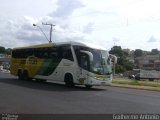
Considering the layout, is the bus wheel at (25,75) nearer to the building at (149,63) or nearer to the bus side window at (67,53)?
the bus side window at (67,53)

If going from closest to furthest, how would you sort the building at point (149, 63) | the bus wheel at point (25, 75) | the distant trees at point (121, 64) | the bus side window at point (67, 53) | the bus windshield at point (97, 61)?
the bus windshield at point (97, 61)
the bus side window at point (67, 53)
the bus wheel at point (25, 75)
the distant trees at point (121, 64)
the building at point (149, 63)

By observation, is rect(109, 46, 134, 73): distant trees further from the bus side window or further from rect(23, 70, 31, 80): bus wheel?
the bus side window

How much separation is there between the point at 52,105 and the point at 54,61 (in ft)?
45.8

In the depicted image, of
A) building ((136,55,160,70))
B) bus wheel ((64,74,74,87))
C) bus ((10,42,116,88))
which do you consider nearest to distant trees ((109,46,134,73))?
building ((136,55,160,70))

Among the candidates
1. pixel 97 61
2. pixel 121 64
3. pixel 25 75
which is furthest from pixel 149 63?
pixel 97 61

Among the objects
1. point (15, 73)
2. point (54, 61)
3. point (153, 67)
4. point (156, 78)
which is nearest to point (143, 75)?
point (156, 78)

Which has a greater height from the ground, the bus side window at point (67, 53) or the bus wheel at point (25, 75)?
the bus side window at point (67, 53)

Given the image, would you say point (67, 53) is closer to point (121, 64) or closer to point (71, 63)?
point (71, 63)

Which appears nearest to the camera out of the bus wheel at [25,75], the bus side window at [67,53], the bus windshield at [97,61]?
the bus windshield at [97,61]

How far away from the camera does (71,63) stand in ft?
90.7

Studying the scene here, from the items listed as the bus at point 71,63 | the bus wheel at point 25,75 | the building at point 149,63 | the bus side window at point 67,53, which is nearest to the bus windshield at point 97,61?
the bus at point 71,63

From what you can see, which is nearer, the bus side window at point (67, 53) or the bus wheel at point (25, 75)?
the bus side window at point (67, 53)

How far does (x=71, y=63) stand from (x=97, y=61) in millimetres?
2206

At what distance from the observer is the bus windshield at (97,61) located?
2619cm
